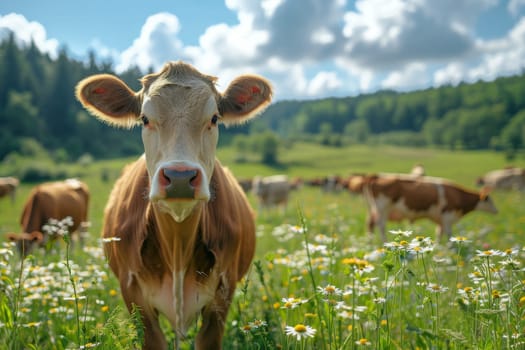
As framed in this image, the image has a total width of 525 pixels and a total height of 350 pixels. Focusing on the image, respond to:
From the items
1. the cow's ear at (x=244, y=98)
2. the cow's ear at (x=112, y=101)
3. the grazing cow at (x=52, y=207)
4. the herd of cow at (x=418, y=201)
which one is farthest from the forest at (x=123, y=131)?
the herd of cow at (x=418, y=201)

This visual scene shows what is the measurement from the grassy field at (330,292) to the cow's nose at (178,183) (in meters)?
0.58

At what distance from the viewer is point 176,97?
8.45 ft

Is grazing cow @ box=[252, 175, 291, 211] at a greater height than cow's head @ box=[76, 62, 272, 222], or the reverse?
cow's head @ box=[76, 62, 272, 222]

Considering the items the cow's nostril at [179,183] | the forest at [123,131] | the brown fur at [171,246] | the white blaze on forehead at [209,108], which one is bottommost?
the brown fur at [171,246]

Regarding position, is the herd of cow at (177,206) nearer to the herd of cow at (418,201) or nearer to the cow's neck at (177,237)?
the cow's neck at (177,237)

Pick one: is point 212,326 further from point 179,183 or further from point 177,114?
point 177,114

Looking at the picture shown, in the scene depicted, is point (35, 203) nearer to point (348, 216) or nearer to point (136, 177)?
point (136, 177)

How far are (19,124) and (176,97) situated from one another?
217ft

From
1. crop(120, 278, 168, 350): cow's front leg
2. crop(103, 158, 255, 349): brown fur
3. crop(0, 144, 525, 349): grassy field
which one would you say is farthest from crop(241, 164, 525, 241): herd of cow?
crop(120, 278, 168, 350): cow's front leg

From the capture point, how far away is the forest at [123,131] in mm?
55156

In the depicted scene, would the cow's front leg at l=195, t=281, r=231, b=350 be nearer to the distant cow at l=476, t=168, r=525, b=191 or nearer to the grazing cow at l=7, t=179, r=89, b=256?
the grazing cow at l=7, t=179, r=89, b=256

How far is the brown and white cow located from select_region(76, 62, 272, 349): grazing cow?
26.8 ft

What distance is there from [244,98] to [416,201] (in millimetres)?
8743

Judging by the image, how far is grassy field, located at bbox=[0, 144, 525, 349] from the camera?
2057 millimetres
